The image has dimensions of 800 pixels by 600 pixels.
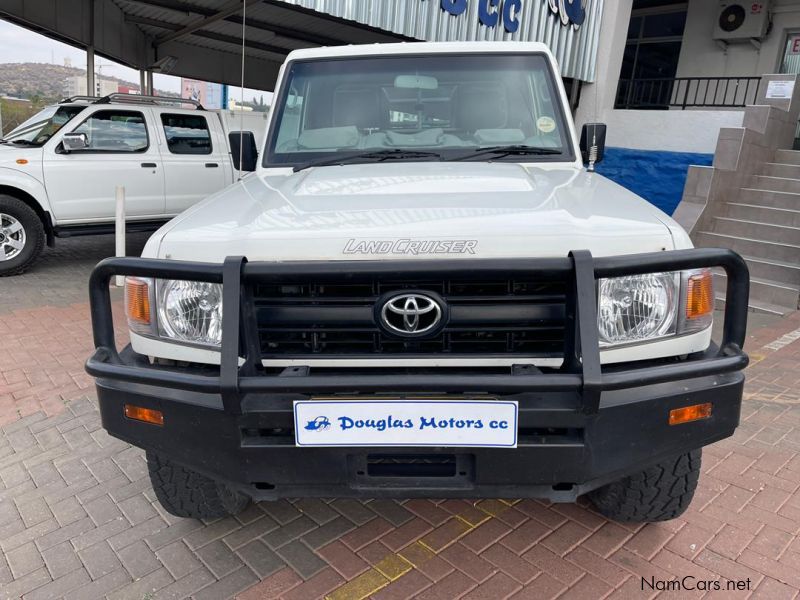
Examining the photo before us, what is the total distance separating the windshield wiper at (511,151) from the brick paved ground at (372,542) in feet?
5.49

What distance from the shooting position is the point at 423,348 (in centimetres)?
196

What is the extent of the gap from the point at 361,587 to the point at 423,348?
1.03m

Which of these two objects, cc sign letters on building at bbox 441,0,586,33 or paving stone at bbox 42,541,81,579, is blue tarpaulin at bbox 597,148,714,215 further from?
paving stone at bbox 42,541,81,579

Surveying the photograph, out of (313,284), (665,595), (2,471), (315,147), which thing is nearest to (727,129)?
(315,147)

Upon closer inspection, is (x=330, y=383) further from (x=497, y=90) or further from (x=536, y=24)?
(x=536, y=24)

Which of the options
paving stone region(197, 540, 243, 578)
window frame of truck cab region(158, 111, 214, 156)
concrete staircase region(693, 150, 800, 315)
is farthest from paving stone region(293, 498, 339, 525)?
window frame of truck cab region(158, 111, 214, 156)

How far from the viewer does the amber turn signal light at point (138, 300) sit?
2.05 meters

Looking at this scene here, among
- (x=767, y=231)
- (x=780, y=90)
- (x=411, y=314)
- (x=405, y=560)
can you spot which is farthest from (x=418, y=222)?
(x=780, y=90)

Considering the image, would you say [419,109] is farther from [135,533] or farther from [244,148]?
[135,533]

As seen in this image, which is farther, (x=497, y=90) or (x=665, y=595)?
(x=497, y=90)

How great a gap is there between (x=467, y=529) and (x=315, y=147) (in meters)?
2.01

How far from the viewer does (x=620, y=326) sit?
195cm

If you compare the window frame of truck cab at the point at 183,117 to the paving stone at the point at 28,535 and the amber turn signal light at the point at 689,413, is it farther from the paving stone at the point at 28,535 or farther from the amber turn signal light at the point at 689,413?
the amber turn signal light at the point at 689,413

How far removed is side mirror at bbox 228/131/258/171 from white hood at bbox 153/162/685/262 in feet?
3.72
